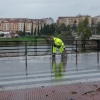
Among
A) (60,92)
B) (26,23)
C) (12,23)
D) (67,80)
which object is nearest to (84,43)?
(67,80)

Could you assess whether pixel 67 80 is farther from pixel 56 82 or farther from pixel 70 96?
pixel 70 96

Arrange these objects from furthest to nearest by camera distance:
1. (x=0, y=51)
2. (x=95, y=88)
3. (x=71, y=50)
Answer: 1. (x=71, y=50)
2. (x=0, y=51)
3. (x=95, y=88)

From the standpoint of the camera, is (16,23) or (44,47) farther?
(16,23)

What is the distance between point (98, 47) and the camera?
22.4 meters

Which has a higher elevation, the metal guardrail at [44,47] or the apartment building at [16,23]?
the apartment building at [16,23]

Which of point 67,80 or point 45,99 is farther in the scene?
point 67,80

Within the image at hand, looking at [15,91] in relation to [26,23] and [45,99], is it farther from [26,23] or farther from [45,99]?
[26,23]

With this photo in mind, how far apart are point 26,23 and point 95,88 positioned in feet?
128

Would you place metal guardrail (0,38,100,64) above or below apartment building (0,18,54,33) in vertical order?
below

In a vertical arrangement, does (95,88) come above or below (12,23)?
below

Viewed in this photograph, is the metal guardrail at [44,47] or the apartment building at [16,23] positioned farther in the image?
the apartment building at [16,23]

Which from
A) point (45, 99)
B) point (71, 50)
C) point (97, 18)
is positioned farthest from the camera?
point (97, 18)

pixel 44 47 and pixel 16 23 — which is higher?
pixel 16 23

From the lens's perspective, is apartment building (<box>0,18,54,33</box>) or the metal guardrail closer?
the metal guardrail
